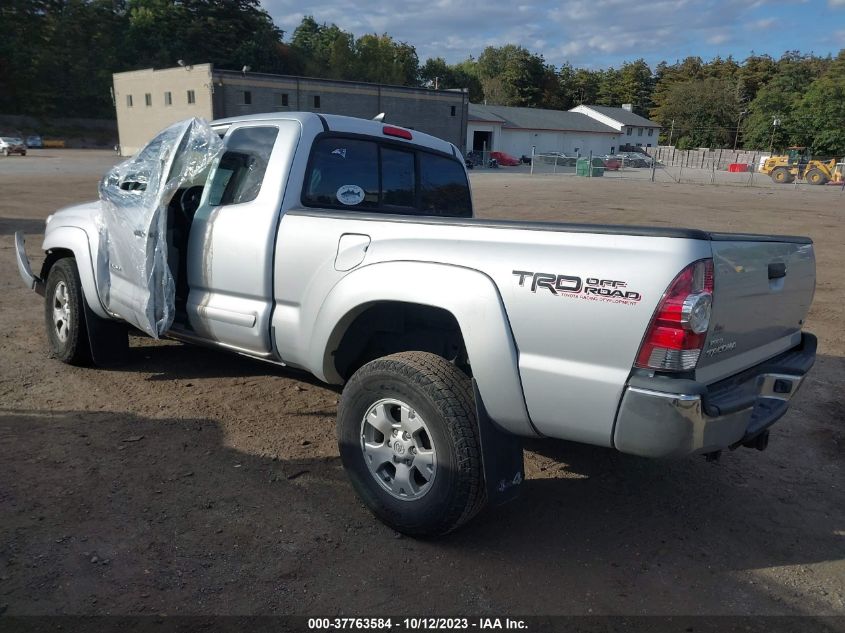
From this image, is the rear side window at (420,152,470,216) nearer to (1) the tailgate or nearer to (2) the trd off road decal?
(2) the trd off road decal

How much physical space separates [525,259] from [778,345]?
1.57m

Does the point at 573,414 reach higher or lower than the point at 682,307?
lower

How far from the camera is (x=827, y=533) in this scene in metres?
3.39

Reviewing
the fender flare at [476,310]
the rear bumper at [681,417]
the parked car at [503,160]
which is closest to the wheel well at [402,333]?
the fender flare at [476,310]

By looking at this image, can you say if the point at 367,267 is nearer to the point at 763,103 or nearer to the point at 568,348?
the point at 568,348

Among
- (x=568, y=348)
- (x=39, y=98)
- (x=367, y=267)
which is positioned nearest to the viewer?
(x=568, y=348)

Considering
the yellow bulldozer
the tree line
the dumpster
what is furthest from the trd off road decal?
the tree line

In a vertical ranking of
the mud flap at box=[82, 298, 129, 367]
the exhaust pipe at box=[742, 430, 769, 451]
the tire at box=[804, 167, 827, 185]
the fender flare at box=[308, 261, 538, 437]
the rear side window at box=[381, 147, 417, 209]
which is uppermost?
the rear side window at box=[381, 147, 417, 209]

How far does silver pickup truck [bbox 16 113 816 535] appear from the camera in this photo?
2508 millimetres

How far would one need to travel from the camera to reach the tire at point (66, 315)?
511 cm

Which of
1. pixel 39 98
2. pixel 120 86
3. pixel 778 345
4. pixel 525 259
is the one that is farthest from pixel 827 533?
pixel 39 98

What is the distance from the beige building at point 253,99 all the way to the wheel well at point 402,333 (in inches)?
1782

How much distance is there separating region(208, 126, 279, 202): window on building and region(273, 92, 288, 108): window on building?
51328mm

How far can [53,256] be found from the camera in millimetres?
5531
